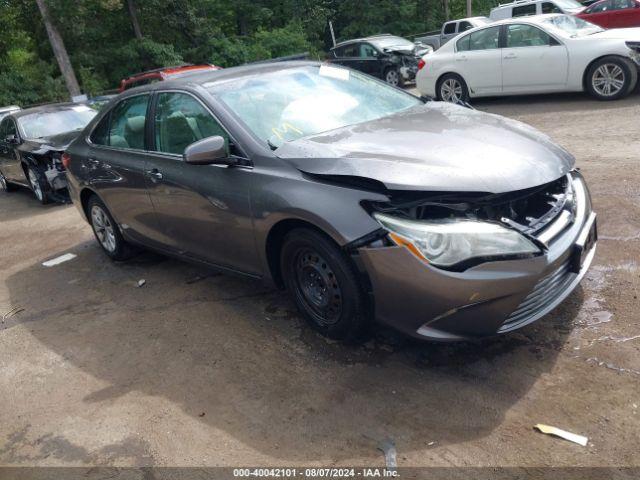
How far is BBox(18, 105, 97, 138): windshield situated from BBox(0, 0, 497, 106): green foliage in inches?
575

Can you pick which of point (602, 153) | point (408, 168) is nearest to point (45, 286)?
point (408, 168)

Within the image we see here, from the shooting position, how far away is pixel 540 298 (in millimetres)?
3074

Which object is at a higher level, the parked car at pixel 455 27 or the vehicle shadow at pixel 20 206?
the parked car at pixel 455 27

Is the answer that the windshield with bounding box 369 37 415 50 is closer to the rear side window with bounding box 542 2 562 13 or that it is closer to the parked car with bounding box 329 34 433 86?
the parked car with bounding box 329 34 433 86

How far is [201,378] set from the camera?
139 inches

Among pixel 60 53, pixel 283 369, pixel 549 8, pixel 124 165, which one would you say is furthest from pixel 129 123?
pixel 60 53

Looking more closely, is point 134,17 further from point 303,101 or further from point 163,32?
point 303,101

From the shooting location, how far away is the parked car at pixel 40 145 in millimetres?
8734

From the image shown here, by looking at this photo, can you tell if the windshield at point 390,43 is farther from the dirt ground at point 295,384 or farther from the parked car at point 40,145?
the dirt ground at point 295,384

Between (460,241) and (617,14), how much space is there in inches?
606

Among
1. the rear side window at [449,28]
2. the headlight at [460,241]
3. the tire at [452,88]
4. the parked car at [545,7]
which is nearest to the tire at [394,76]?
the parked car at [545,7]

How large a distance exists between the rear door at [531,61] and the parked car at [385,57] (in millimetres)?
5558

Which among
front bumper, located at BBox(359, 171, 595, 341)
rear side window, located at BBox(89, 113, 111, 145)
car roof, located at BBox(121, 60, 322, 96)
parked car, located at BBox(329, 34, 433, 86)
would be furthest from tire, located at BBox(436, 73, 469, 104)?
front bumper, located at BBox(359, 171, 595, 341)

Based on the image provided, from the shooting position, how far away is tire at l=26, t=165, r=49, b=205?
29.4 feet
